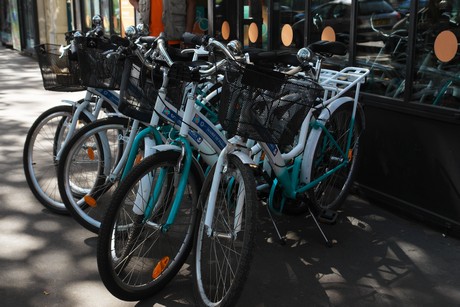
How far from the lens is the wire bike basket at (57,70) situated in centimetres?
409

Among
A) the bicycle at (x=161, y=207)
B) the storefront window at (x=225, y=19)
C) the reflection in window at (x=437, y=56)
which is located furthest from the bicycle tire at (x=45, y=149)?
the storefront window at (x=225, y=19)

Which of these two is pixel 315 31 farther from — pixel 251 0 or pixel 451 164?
pixel 451 164

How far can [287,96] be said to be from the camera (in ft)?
9.46

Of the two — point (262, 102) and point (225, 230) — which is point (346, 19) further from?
point (225, 230)

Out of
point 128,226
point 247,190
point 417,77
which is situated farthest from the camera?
point 417,77

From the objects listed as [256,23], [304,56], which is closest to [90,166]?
[304,56]

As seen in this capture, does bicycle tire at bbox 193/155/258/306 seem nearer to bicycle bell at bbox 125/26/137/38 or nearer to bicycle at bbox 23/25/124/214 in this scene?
bicycle at bbox 23/25/124/214

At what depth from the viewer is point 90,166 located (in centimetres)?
414

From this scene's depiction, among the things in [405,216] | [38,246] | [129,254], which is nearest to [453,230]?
[405,216]

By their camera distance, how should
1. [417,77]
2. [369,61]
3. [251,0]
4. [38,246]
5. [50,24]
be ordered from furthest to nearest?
[50,24], [251,0], [369,61], [417,77], [38,246]

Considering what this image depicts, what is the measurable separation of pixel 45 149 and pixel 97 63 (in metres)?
1.20

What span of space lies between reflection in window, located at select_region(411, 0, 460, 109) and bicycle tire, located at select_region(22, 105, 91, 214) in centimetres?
234

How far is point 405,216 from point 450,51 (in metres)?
1.17

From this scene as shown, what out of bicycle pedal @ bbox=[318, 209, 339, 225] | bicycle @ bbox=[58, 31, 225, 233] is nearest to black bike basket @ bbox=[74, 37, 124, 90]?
bicycle @ bbox=[58, 31, 225, 233]
